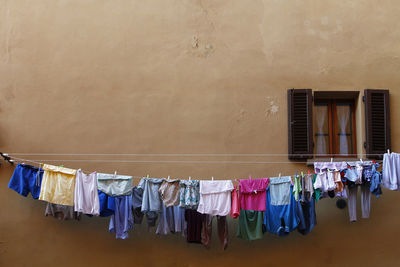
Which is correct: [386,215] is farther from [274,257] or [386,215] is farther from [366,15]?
[366,15]

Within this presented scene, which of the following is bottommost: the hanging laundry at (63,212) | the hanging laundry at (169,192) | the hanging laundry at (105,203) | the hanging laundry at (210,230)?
the hanging laundry at (210,230)

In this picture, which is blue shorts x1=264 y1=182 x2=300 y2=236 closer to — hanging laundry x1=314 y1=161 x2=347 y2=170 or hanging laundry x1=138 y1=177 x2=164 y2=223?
hanging laundry x1=314 y1=161 x2=347 y2=170

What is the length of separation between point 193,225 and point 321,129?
2664 mm

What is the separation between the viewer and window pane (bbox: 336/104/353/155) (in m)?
8.96

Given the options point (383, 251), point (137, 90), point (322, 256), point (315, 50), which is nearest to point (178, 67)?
point (137, 90)

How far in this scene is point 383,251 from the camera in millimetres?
8562

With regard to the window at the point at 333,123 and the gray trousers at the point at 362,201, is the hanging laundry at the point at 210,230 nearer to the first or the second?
the window at the point at 333,123

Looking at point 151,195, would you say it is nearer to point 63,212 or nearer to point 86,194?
point 86,194

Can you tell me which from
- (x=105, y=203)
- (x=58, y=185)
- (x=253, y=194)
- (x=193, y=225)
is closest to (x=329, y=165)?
(x=253, y=194)

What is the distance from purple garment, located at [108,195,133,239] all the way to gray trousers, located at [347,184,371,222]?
3.35 metres

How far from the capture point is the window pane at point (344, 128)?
29.4 feet

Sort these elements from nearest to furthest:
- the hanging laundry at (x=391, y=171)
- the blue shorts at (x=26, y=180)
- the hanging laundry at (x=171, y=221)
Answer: the hanging laundry at (x=391, y=171) < the blue shorts at (x=26, y=180) < the hanging laundry at (x=171, y=221)

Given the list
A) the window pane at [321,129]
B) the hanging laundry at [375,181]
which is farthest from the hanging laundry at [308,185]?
the window pane at [321,129]

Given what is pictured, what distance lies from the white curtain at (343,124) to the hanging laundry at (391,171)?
1.00 metres
